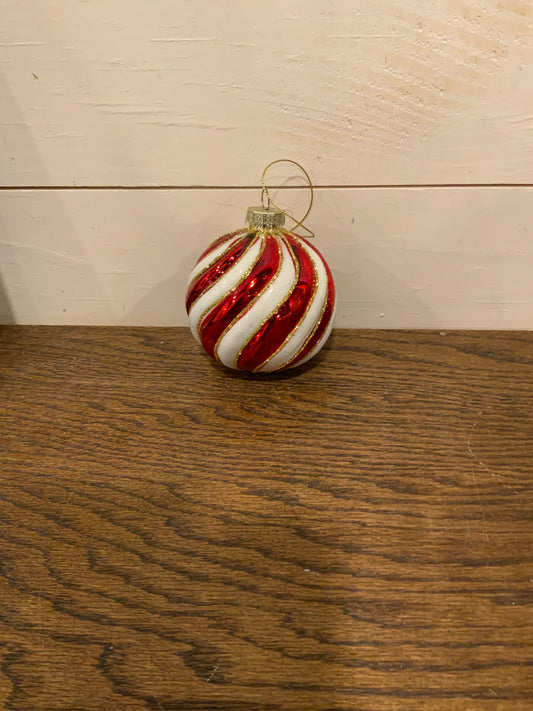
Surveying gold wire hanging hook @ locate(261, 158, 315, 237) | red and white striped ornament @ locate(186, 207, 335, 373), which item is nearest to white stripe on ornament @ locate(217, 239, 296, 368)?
red and white striped ornament @ locate(186, 207, 335, 373)

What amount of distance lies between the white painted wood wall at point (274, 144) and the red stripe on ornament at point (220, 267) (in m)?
0.10

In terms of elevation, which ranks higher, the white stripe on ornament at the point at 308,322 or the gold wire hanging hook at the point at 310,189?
the gold wire hanging hook at the point at 310,189

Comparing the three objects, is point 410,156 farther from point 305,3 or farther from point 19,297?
point 19,297

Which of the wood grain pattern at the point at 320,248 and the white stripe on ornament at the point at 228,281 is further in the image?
the wood grain pattern at the point at 320,248

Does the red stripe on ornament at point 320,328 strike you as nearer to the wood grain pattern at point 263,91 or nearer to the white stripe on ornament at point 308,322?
the white stripe on ornament at point 308,322

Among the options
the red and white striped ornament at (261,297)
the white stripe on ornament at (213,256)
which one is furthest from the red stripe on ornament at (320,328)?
the white stripe on ornament at (213,256)

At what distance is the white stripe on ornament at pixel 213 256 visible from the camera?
20.6 inches

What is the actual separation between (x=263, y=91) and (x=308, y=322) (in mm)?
256

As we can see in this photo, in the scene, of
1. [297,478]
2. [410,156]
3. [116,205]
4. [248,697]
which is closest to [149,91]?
[116,205]

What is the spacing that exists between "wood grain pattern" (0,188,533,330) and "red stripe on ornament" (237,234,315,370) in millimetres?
117

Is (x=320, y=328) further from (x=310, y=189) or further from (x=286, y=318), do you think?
(x=310, y=189)

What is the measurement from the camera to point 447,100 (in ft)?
1.80

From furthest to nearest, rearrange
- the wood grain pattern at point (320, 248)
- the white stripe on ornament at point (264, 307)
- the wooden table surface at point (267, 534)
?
the wood grain pattern at point (320, 248)
the white stripe on ornament at point (264, 307)
the wooden table surface at point (267, 534)

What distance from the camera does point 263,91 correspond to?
21.5 inches
